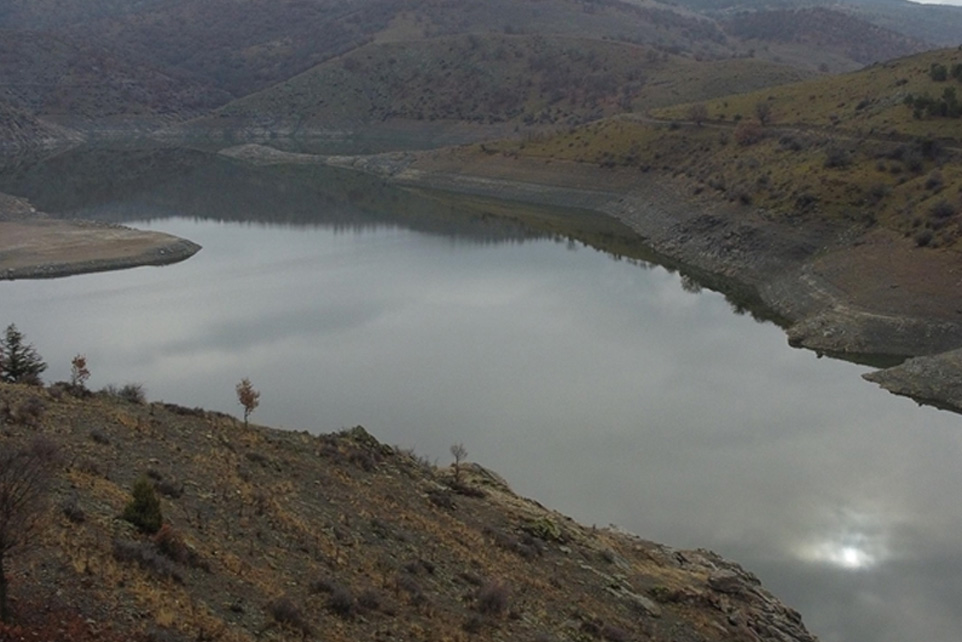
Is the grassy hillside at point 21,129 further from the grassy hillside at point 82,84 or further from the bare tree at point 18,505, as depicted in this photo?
the bare tree at point 18,505

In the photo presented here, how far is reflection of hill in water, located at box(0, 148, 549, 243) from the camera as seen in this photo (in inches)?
3095

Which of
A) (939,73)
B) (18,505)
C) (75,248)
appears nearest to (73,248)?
(75,248)

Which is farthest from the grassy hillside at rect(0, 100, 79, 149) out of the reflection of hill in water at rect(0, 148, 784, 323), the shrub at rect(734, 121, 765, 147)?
the shrub at rect(734, 121, 765, 147)

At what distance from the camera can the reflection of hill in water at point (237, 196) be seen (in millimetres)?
78625

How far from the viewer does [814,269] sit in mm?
48250

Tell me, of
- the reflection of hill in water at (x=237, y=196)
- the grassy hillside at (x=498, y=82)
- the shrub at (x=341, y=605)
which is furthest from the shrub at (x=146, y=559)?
the grassy hillside at (x=498, y=82)

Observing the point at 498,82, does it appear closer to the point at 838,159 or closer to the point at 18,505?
the point at 838,159

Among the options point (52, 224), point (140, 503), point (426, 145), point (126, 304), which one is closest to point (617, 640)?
point (140, 503)

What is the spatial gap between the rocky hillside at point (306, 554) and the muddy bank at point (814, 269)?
22.4 meters

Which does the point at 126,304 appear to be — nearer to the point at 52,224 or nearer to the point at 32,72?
the point at 52,224

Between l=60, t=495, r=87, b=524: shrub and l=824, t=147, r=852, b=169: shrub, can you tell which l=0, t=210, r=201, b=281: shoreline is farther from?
l=60, t=495, r=87, b=524: shrub

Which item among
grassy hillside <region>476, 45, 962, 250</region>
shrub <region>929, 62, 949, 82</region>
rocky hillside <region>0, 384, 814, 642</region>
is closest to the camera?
rocky hillside <region>0, 384, 814, 642</region>

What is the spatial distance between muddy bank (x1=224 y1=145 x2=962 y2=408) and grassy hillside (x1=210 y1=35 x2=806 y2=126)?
140 feet

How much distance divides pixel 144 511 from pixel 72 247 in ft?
172
